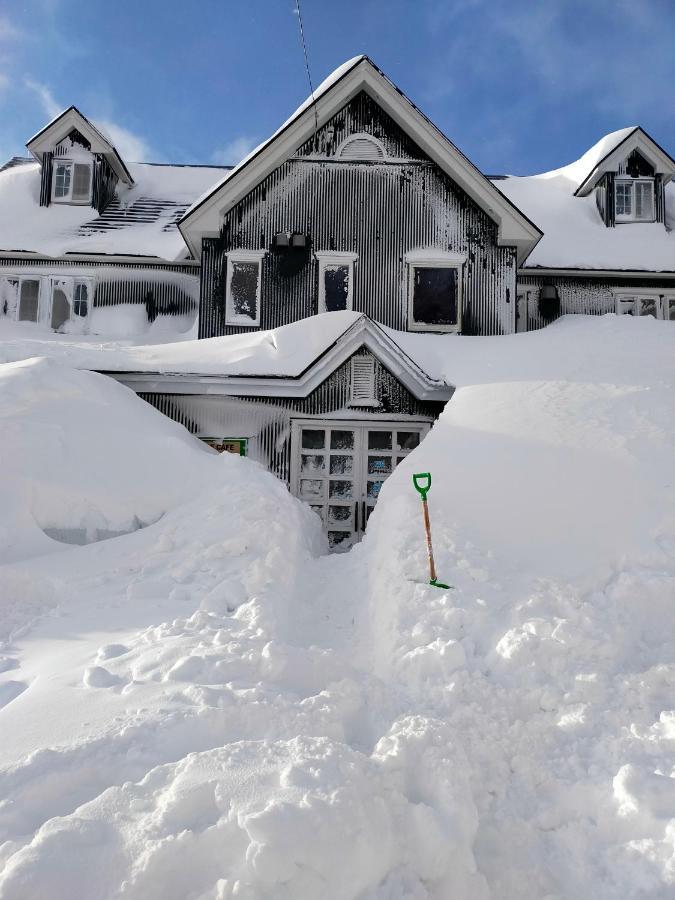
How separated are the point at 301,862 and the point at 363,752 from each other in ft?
2.94

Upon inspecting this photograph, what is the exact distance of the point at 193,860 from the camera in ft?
6.70

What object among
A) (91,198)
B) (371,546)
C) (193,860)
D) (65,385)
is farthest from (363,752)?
(91,198)

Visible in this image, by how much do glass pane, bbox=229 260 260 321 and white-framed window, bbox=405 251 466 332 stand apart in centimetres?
343

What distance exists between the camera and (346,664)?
3756mm

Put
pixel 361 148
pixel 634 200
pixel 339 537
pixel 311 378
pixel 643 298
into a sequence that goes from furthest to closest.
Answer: pixel 634 200 < pixel 643 298 < pixel 361 148 < pixel 339 537 < pixel 311 378

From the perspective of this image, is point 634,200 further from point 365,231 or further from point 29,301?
point 29,301

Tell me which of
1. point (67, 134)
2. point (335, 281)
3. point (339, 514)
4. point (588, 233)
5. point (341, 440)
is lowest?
point (339, 514)

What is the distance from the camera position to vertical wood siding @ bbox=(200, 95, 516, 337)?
39.0ft

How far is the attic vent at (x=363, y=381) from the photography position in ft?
31.1

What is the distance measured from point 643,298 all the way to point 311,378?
9741 mm

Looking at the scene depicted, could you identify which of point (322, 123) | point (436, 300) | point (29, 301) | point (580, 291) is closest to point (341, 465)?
point (436, 300)

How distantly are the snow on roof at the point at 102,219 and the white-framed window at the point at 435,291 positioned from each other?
20.9 feet

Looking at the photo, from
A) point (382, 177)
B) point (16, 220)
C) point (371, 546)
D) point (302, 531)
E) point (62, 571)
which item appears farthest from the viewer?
point (16, 220)

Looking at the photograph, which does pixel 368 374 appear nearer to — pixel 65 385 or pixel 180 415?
pixel 180 415
